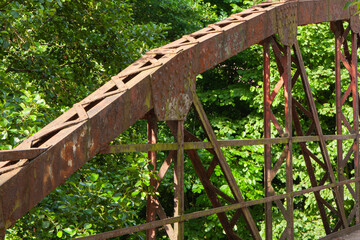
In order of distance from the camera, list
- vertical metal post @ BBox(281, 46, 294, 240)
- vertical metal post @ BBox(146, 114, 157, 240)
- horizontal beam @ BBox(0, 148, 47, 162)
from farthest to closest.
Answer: vertical metal post @ BBox(281, 46, 294, 240) → vertical metal post @ BBox(146, 114, 157, 240) → horizontal beam @ BBox(0, 148, 47, 162)

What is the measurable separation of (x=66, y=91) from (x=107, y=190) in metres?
2.12

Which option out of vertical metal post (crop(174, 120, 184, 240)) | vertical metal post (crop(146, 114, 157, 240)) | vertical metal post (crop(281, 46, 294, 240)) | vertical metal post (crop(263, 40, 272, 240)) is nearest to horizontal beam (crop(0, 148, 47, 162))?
vertical metal post (crop(146, 114, 157, 240))

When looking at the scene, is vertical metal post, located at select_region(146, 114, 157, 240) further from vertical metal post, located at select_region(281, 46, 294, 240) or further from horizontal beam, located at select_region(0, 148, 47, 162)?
vertical metal post, located at select_region(281, 46, 294, 240)

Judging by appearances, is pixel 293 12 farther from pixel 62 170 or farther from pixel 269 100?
pixel 62 170

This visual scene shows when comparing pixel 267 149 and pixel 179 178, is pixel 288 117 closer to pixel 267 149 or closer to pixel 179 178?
pixel 267 149

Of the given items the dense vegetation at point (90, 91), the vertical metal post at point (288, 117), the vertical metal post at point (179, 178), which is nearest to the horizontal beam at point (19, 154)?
the dense vegetation at point (90, 91)

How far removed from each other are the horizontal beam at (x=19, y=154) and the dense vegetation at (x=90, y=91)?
29.9 inches

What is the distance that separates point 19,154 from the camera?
3332 millimetres

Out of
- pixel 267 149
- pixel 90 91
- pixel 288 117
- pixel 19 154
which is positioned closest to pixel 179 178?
pixel 19 154

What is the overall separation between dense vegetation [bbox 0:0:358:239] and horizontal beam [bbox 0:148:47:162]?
29.9 inches

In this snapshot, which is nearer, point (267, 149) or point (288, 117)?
point (267, 149)

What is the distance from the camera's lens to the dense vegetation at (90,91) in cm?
467

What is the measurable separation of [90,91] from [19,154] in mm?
3835

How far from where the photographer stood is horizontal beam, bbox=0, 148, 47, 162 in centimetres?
323
